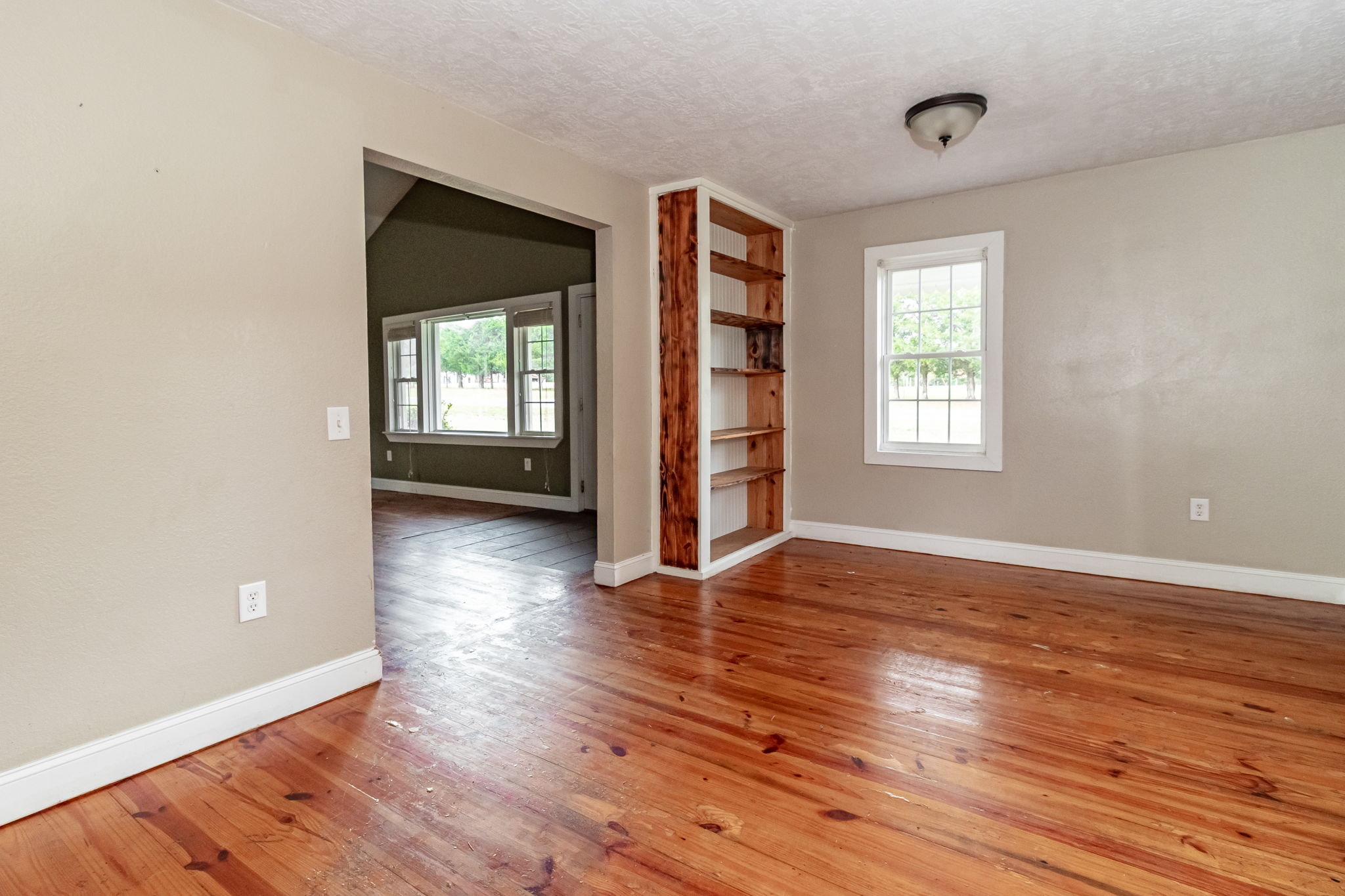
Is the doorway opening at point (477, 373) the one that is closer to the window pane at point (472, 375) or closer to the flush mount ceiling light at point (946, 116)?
the window pane at point (472, 375)

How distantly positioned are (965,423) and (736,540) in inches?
70.2

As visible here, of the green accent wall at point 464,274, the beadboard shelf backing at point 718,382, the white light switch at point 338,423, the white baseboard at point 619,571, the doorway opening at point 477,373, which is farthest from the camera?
the green accent wall at point 464,274

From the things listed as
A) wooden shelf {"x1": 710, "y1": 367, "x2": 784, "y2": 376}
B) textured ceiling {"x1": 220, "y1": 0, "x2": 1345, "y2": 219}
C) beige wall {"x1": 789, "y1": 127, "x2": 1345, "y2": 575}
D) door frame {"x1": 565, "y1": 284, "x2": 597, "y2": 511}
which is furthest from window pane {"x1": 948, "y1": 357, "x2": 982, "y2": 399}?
door frame {"x1": 565, "y1": 284, "x2": 597, "y2": 511}

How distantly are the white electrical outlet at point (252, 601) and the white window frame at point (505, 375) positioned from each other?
435 centimetres

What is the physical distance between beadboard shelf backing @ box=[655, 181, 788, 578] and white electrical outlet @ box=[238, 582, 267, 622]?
2.38 m

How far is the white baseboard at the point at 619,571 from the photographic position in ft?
13.2

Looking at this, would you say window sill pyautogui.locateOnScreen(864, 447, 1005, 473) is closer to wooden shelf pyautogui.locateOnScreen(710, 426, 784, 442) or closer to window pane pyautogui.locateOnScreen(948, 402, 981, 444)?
window pane pyautogui.locateOnScreen(948, 402, 981, 444)

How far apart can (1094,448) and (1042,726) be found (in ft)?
8.07

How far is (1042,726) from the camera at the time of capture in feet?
7.54

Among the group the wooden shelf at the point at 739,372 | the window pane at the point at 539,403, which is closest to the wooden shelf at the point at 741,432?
the wooden shelf at the point at 739,372

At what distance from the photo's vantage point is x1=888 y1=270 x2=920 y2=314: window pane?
4770 millimetres

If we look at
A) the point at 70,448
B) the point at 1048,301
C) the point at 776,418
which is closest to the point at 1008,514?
the point at 1048,301

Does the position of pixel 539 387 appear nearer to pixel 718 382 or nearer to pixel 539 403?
pixel 539 403

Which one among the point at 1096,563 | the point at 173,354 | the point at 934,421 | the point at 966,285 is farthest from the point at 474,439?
the point at 1096,563
